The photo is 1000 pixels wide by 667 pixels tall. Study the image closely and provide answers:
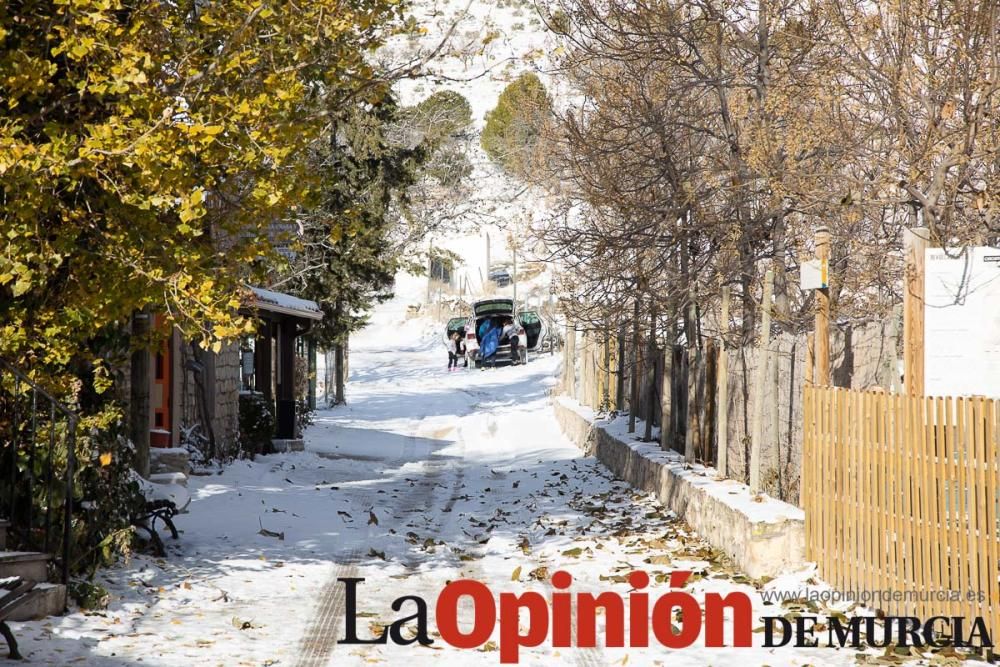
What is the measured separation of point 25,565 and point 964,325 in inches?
256

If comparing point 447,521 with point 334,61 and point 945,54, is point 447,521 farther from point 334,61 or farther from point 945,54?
point 945,54

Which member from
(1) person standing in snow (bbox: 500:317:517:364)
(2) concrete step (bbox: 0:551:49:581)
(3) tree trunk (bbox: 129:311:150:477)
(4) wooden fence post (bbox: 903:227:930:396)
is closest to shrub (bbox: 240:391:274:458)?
(3) tree trunk (bbox: 129:311:150:477)

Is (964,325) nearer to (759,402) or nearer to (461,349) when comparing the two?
(759,402)

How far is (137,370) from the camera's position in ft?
40.7

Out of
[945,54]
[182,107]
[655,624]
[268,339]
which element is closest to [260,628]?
[655,624]

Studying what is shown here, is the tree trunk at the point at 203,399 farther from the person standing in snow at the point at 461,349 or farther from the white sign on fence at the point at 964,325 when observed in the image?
the person standing in snow at the point at 461,349

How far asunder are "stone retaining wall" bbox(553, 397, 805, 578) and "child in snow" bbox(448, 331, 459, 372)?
1431 inches

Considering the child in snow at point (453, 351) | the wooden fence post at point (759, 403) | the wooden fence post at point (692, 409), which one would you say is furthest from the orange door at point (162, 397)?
the child in snow at point (453, 351)

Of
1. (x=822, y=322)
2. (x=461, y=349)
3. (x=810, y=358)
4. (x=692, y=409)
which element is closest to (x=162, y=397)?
(x=692, y=409)

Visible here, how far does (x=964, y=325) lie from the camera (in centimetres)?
735

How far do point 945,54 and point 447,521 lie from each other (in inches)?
286

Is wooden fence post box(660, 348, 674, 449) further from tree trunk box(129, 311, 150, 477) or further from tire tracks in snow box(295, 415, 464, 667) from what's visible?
tree trunk box(129, 311, 150, 477)

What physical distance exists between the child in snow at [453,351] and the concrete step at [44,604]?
45589 millimetres

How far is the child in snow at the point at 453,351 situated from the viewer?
53.6 metres
